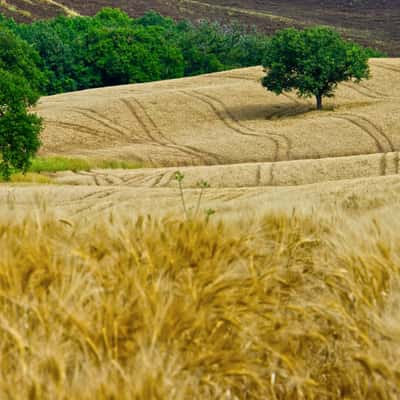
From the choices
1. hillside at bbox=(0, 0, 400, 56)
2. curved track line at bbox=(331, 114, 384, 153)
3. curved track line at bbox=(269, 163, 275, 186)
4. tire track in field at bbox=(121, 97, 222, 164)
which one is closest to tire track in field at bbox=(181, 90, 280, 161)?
tire track in field at bbox=(121, 97, 222, 164)

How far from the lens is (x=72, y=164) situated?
39.3 m

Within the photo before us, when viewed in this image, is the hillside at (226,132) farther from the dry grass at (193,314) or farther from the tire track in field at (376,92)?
the dry grass at (193,314)

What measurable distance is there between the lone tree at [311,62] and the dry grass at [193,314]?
161 feet

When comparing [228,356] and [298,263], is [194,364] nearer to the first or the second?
[228,356]

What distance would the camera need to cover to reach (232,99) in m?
57.5

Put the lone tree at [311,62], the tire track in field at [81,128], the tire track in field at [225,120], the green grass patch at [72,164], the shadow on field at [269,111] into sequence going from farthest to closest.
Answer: the shadow on field at [269,111] < the lone tree at [311,62] < the tire track in field at [81,128] < the tire track in field at [225,120] < the green grass patch at [72,164]

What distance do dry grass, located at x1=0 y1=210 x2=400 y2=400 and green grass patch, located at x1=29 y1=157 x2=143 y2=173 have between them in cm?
3504

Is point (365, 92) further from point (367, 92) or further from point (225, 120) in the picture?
point (225, 120)

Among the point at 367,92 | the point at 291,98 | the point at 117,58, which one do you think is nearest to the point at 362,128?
the point at 367,92

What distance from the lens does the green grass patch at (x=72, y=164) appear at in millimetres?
38375

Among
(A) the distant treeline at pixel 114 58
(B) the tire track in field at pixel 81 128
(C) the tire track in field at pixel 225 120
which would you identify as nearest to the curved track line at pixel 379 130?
(C) the tire track in field at pixel 225 120

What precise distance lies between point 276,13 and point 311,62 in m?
147

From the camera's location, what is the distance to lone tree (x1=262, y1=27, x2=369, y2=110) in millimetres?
51875

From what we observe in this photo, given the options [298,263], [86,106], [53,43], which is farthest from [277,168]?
[53,43]
